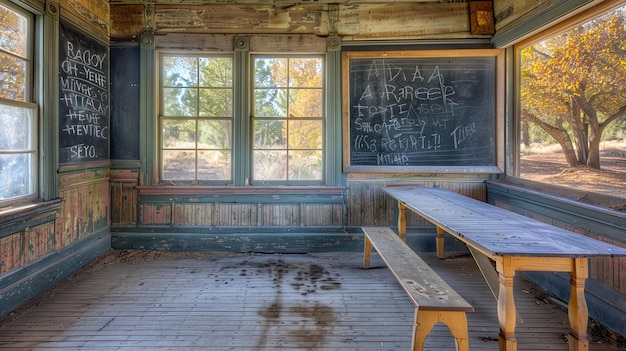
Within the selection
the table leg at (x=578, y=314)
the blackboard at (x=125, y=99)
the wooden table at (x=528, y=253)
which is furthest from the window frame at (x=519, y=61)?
the blackboard at (x=125, y=99)

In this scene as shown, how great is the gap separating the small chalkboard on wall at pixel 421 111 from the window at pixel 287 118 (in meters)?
0.37

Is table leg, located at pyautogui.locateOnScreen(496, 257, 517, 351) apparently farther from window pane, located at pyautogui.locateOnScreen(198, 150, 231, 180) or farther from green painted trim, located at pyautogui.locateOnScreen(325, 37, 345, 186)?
window pane, located at pyautogui.locateOnScreen(198, 150, 231, 180)

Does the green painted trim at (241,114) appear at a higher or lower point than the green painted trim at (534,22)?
lower

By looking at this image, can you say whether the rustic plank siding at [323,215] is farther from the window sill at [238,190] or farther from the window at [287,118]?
the window at [287,118]

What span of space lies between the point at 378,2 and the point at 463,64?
1.22m

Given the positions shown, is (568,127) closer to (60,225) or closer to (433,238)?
(433,238)

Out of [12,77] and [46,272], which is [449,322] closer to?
[46,272]

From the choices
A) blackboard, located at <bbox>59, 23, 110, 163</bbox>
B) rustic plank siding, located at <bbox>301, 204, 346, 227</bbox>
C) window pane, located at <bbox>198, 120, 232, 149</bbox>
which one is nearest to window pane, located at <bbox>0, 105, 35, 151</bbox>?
blackboard, located at <bbox>59, 23, 110, 163</bbox>

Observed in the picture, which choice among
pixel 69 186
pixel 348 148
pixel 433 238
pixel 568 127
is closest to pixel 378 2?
pixel 348 148

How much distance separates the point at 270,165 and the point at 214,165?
0.67 m

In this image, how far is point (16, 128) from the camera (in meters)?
2.70

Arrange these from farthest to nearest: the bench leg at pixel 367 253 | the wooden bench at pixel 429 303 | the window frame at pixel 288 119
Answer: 1. the window frame at pixel 288 119
2. the bench leg at pixel 367 253
3. the wooden bench at pixel 429 303


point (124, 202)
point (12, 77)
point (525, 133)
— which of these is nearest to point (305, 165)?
point (124, 202)

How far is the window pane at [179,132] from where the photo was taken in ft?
13.0
